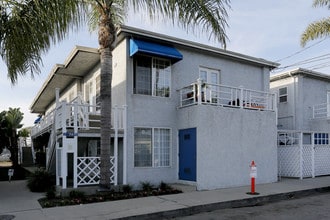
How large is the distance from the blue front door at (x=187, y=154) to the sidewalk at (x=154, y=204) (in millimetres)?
1170

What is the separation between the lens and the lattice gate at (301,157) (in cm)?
1598

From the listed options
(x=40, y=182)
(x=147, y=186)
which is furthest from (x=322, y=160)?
(x=40, y=182)

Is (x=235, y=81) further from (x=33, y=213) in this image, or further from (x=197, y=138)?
(x=33, y=213)

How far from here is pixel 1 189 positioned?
14.0m

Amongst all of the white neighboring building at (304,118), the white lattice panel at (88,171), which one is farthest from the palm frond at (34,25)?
the white neighboring building at (304,118)

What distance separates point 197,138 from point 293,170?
21.2 ft

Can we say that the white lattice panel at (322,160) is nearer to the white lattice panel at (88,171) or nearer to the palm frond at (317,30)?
the palm frond at (317,30)

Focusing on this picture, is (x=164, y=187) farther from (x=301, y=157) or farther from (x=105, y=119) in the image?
(x=301, y=157)

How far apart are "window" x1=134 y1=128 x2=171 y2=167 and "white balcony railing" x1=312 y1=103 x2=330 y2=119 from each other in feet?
35.6

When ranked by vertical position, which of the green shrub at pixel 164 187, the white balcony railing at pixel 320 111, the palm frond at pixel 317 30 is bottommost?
the green shrub at pixel 164 187

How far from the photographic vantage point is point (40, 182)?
13031 mm

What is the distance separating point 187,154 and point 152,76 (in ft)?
11.6

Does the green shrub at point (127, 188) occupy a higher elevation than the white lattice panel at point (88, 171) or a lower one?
lower

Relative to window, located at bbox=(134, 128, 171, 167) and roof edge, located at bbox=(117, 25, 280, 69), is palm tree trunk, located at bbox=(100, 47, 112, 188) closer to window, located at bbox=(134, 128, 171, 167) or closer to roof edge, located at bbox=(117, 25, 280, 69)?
roof edge, located at bbox=(117, 25, 280, 69)
